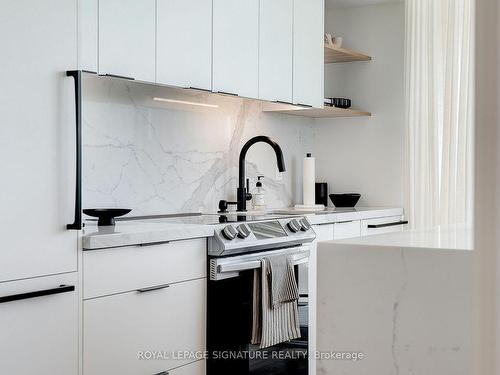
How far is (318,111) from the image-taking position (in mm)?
4812

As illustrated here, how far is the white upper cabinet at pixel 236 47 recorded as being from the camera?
143 inches

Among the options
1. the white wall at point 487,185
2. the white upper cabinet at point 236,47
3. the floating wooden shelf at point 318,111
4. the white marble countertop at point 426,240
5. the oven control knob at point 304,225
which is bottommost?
the oven control knob at point 304,225

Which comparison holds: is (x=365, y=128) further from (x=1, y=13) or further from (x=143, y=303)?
(x=1, y=13)

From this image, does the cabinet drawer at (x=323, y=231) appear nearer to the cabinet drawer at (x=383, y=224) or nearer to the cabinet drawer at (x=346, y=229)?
the cabinet drawer at (x=346, y=229)

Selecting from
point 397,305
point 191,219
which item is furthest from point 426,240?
point 191,219

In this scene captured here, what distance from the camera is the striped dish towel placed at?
3.23 m

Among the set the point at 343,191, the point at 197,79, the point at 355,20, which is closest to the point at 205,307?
the point at 197,79

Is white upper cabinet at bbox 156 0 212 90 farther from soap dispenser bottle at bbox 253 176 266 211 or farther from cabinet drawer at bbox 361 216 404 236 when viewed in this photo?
cabinet drawer at bbox 361 216 404 236

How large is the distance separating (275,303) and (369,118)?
2.27m

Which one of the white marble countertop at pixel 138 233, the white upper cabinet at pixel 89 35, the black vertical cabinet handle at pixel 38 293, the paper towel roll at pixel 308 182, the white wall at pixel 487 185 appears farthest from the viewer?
the paper towel roll at pixel 308 182

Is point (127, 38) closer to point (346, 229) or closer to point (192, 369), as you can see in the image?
point (192, 369)

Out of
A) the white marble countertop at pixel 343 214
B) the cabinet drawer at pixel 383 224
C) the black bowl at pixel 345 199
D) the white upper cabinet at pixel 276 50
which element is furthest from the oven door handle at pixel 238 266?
Result: the black bowl at pixel 345 199

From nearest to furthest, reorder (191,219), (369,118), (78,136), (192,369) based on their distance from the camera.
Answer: (78,136) < (192,369) < (191,219) < (369,118)

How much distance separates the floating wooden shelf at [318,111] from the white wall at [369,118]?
110 millimetres
